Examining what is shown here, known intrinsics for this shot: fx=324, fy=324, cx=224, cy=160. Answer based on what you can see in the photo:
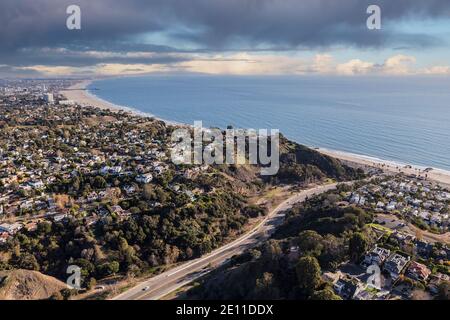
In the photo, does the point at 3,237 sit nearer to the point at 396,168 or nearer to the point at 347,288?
the point at 347,288

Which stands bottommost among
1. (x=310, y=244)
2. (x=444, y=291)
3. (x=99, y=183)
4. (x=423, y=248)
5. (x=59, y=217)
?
(x=423, y=248)

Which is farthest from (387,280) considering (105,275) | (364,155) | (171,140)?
(364,155)

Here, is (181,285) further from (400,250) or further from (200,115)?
(200,115)

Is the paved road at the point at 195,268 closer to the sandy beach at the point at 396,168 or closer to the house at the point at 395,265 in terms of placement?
the house at the point at 395,265

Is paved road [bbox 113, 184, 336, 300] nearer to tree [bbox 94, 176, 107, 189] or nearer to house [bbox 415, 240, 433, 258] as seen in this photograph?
house [bbox 415, 240, 433, 258]

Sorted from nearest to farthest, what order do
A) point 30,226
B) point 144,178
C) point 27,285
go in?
point 27,285, point 30,226, point 144,178
